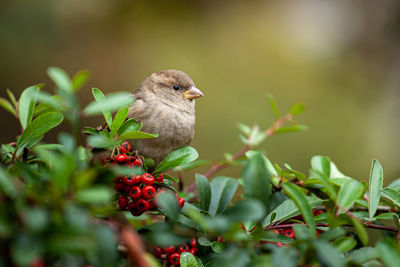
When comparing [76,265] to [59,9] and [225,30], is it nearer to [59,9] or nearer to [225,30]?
[59,9]

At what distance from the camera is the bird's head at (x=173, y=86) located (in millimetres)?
1888

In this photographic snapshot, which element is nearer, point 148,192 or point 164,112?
point 148,192

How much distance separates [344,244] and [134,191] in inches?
17.2

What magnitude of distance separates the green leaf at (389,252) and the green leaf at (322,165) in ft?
1.88

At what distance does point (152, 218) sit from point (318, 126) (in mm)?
2847

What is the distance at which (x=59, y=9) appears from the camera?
12.6 feet

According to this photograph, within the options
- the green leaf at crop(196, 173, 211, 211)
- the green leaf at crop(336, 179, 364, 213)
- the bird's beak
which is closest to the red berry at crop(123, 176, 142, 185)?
the green leaf at crop(196, 173, 211, 211)

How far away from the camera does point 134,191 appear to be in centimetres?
86

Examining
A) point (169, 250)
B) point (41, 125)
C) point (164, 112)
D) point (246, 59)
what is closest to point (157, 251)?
point (169, 250)

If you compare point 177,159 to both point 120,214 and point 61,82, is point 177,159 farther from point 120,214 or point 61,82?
point 61,82

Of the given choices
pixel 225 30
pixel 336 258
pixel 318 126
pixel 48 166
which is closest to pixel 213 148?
pixel 318 126

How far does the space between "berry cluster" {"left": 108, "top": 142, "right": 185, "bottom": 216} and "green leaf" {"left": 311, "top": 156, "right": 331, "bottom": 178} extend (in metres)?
0.52

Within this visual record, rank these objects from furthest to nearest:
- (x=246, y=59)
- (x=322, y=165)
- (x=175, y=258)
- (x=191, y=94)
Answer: (x=246, y=59), (x=191, y=94), (x=322, y=165), (x=175, y=258)

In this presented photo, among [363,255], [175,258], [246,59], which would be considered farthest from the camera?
[246,59]
